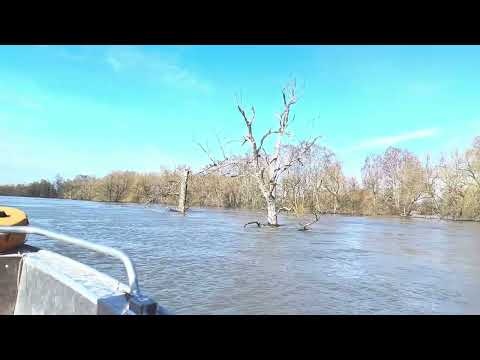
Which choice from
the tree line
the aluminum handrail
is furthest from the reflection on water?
the tree line

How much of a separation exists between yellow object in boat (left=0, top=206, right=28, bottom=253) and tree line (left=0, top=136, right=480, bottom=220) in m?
28.8

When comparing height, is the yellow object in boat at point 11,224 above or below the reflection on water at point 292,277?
above

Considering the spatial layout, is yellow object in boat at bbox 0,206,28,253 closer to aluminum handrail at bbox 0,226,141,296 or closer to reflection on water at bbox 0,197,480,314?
aluminum handrail at bbox 0,226,141,296

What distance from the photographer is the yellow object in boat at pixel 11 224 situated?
3.68 meters

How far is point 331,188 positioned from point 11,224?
38.5 m

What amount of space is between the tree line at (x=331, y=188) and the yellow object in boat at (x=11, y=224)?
1135 inches

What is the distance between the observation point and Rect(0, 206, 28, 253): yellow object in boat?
3.68 metres

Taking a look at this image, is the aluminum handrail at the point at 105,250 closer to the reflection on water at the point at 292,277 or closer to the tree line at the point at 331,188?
the reflection on water at the point at 292,277

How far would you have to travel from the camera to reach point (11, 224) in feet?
13.9

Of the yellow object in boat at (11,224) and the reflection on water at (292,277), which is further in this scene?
the reflection on water at (292,277)

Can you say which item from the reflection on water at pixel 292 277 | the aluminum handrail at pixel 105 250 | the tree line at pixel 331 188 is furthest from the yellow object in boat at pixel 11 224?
the tree line at pixel 331 188
